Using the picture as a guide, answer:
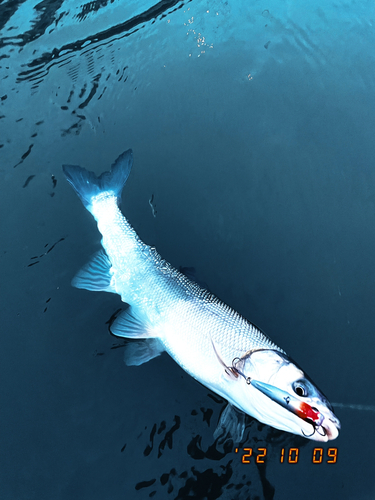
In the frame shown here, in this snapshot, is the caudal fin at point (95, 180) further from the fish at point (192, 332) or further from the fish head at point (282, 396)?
the fish head at point (282, 396)

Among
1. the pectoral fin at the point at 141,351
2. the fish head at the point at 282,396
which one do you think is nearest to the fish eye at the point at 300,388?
the fish head at the point at 282,396

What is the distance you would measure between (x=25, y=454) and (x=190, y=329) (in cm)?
144

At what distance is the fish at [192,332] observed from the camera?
2.22 meters

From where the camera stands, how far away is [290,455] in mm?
2594

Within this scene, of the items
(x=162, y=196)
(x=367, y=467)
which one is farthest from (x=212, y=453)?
(x=162, y=196)

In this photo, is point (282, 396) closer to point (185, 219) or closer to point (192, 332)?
point (192, 332)

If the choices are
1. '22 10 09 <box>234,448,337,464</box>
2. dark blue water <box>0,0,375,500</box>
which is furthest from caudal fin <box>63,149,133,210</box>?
'22 10 09 <box>234,448,337,464</box>

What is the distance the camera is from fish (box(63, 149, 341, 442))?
7.27ft

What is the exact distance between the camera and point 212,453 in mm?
2555

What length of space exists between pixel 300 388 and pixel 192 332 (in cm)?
79

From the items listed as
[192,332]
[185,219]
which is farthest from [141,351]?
[185,219]

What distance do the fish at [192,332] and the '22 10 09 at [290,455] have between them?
0.46 ft

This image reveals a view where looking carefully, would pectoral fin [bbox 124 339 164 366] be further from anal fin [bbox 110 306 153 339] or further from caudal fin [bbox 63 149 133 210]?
caudal fin [bbox 63 149 133 210]

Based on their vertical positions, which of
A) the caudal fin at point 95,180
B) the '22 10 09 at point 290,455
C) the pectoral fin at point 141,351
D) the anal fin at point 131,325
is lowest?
the '22 10 09 at point 290,455
